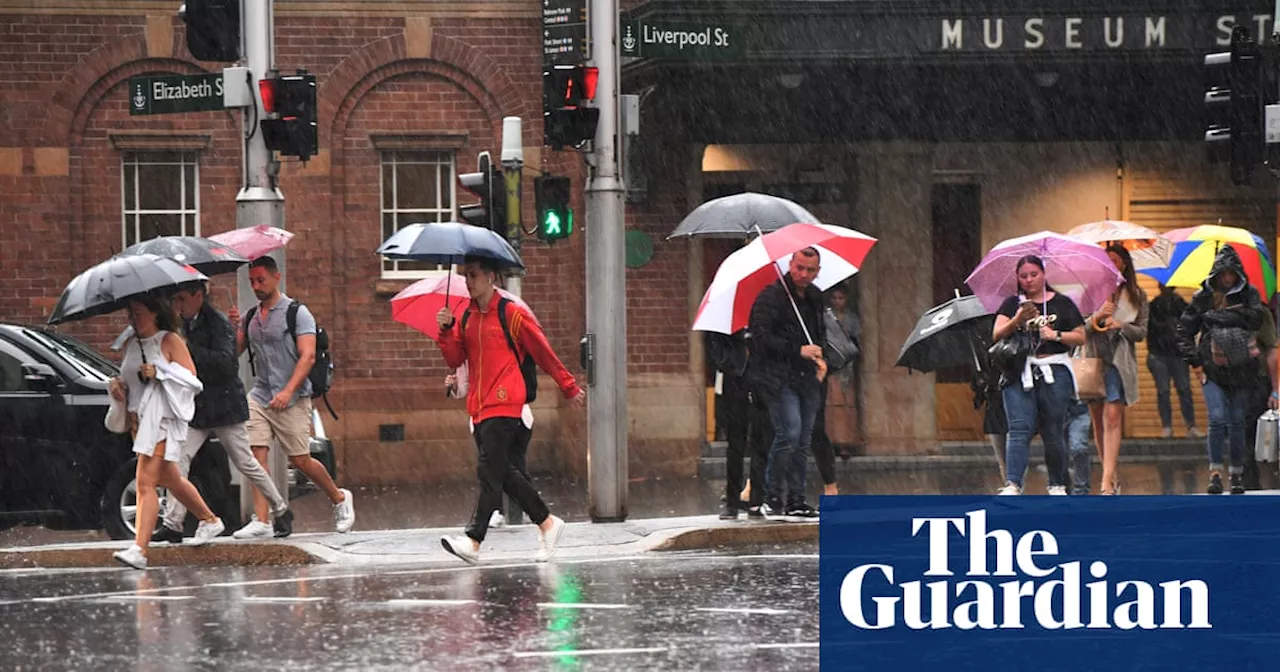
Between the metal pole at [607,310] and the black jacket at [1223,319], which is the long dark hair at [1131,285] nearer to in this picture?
the black jacket at [1223,319]

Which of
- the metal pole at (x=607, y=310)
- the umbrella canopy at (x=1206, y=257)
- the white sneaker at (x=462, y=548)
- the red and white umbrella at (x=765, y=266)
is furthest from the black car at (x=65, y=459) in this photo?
the umbrella canopy at (x=1206, y=257)

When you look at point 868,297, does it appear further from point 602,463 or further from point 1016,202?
point 602,463

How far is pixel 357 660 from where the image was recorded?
8.30m

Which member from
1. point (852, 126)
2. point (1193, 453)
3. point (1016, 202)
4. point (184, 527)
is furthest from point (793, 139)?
point (184, 527)

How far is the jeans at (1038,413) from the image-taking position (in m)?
13.2

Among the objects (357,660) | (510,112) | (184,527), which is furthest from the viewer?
(510,112)

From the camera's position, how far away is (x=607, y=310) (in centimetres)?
1469

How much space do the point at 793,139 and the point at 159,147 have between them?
6568 millimetres

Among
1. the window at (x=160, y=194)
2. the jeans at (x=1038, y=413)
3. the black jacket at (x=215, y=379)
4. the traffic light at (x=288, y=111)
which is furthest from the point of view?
the window at (x=160, y=194)

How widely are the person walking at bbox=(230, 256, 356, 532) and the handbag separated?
5234 mm

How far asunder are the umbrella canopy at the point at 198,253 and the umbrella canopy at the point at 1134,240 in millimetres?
5820

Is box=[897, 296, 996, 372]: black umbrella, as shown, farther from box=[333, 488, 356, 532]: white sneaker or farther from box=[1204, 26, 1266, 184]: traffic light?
box=[333, 488, 356, 532]: white sneaker

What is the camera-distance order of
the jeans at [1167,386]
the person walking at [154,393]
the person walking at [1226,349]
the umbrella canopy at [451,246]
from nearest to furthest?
the umbrella canopy at [451,246]
the person walking at [154,393]
the person walking at [1226,349]
the jeans at [1167,386]

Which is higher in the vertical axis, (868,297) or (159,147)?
(159,147)
